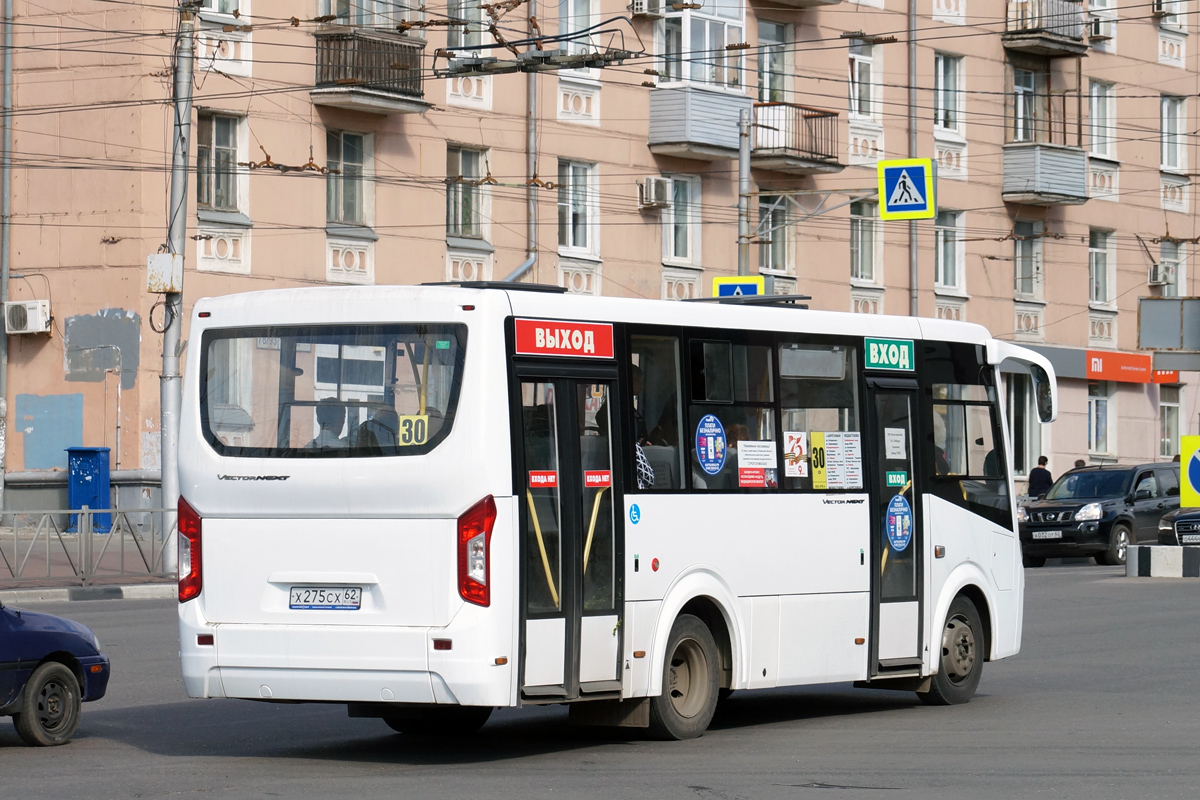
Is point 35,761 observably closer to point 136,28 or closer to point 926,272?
point 136,28

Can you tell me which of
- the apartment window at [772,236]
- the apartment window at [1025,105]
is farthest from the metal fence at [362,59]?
the apartment window at [1025,105]

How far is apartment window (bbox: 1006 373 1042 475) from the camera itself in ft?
151

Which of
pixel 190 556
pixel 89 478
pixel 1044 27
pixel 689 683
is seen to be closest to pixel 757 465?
pixel 689 683

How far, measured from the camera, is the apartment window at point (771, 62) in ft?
133

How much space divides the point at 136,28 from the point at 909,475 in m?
20.9

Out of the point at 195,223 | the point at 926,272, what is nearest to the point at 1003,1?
the point at 926,272

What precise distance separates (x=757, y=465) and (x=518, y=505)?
2255mm

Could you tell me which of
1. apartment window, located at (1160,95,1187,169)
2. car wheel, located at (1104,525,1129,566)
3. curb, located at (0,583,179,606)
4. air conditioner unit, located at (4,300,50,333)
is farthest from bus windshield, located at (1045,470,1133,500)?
apartment window, located at (1160,95,1187,169)

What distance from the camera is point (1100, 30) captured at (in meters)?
49.2

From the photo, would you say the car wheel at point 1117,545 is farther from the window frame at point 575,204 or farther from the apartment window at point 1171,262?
the apartment window at point 1171,262

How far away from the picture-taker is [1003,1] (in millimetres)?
46188

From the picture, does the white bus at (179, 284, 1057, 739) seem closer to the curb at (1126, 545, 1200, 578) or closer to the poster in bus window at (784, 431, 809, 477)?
the poster in bus window at (784, 431, 809, 477)

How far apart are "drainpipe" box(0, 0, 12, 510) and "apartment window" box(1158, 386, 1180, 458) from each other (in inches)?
1188

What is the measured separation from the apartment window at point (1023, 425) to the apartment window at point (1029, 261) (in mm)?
2153
